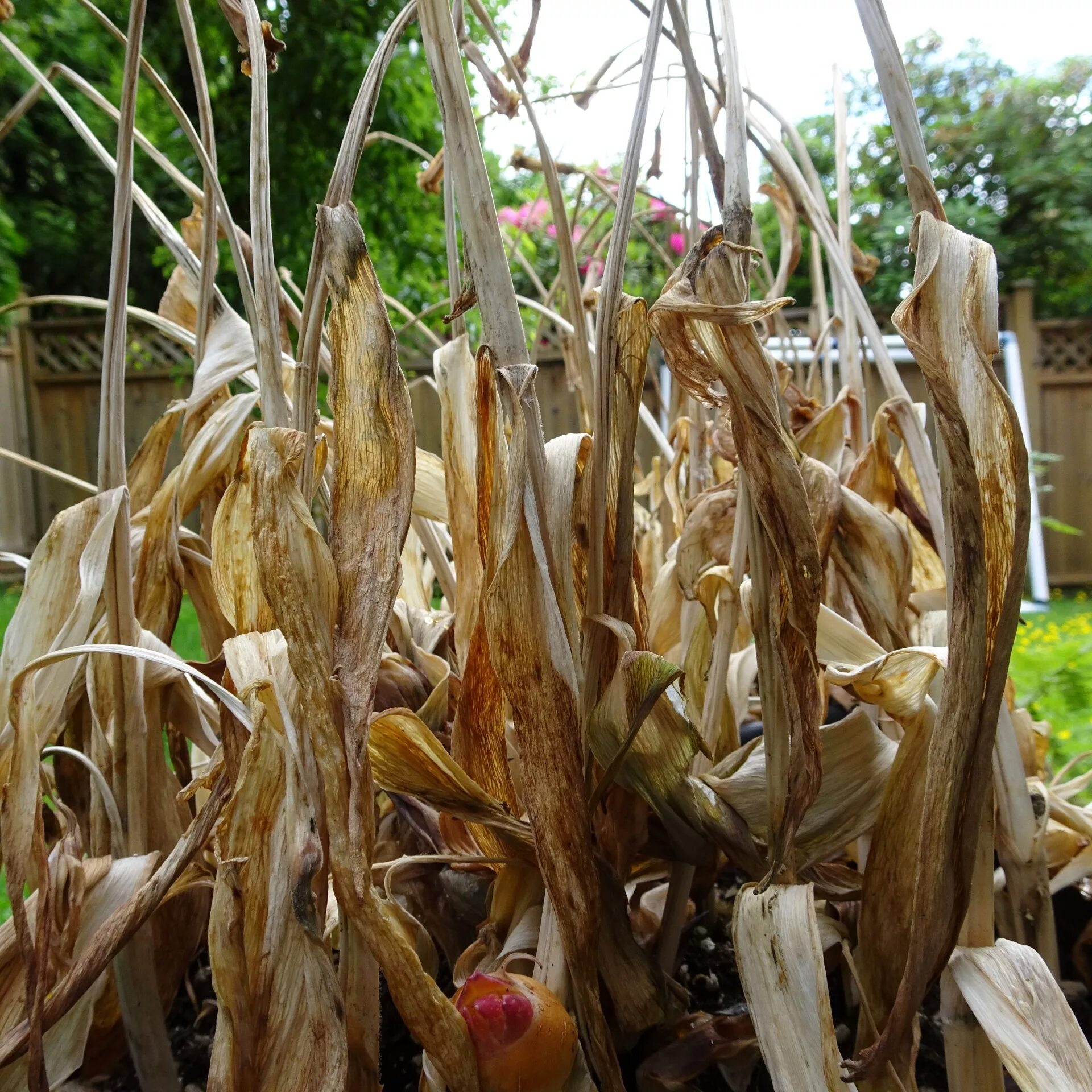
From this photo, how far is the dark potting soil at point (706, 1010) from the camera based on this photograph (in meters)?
0.41

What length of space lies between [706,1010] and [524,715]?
0.26 meters

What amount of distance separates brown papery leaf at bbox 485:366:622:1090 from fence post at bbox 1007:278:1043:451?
4.57 m

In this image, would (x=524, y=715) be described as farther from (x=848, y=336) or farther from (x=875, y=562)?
(x=848, y=336)

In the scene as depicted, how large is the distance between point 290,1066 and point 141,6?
424 mm

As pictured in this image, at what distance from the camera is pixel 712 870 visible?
0.45 metres

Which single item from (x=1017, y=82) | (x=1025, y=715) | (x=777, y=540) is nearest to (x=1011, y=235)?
(x=1017, y=82)

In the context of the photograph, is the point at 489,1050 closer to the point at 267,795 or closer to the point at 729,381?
the point at 267,795

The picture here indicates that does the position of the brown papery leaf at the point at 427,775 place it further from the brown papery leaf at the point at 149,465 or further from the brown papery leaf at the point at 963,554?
the brown papery leaf at the point at 149,465

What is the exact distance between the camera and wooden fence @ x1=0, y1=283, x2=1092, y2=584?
421 cm

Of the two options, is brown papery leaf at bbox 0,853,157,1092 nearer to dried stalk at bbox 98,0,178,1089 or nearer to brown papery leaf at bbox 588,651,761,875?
dried stalk at bbox 98,0,178,1089

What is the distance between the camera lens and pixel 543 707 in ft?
1.01

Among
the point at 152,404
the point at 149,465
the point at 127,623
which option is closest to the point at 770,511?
the point at 127,623

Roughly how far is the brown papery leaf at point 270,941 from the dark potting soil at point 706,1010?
14 cm

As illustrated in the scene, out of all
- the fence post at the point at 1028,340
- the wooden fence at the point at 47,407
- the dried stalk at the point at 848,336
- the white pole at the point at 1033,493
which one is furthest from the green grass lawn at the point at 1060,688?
the wooden fence at the point at 47,407
